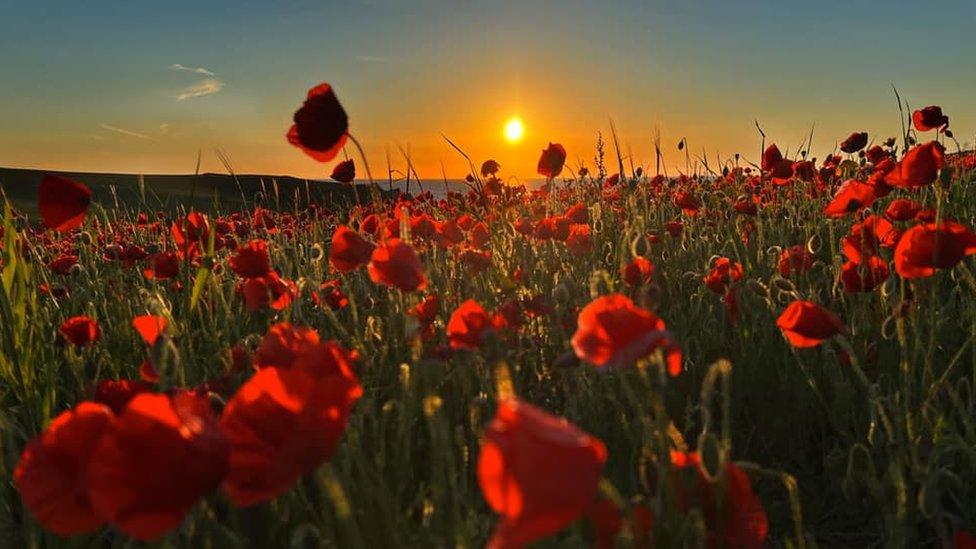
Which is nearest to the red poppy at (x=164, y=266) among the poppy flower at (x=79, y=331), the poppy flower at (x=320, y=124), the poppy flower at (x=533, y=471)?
the poppy flower at (x=79, y=331)

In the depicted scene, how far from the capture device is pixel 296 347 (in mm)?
1201

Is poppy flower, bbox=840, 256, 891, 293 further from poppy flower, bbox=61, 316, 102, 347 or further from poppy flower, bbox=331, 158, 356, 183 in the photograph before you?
poppy flower, bbox=61, 316, 102, 347

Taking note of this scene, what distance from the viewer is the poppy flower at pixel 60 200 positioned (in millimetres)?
2221

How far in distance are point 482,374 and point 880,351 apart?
117 cm

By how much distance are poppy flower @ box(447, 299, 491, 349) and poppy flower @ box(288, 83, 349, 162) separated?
1.75 ft

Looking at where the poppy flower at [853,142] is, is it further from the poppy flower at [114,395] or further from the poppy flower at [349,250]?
the poppy flower at [114,395]

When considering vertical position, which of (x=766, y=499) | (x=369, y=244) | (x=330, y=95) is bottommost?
(x=766, y=499)

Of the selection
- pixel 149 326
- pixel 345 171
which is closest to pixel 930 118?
pixel 345 171

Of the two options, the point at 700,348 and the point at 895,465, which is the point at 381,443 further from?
the point at 700,348

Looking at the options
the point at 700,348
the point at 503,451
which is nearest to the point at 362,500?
the point at 503,451

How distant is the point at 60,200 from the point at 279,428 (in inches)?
70.8

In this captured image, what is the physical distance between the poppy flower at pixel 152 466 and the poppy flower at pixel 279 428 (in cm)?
2

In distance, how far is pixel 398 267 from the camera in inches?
63.0

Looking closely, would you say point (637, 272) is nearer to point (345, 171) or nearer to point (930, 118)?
point (345, 171)
